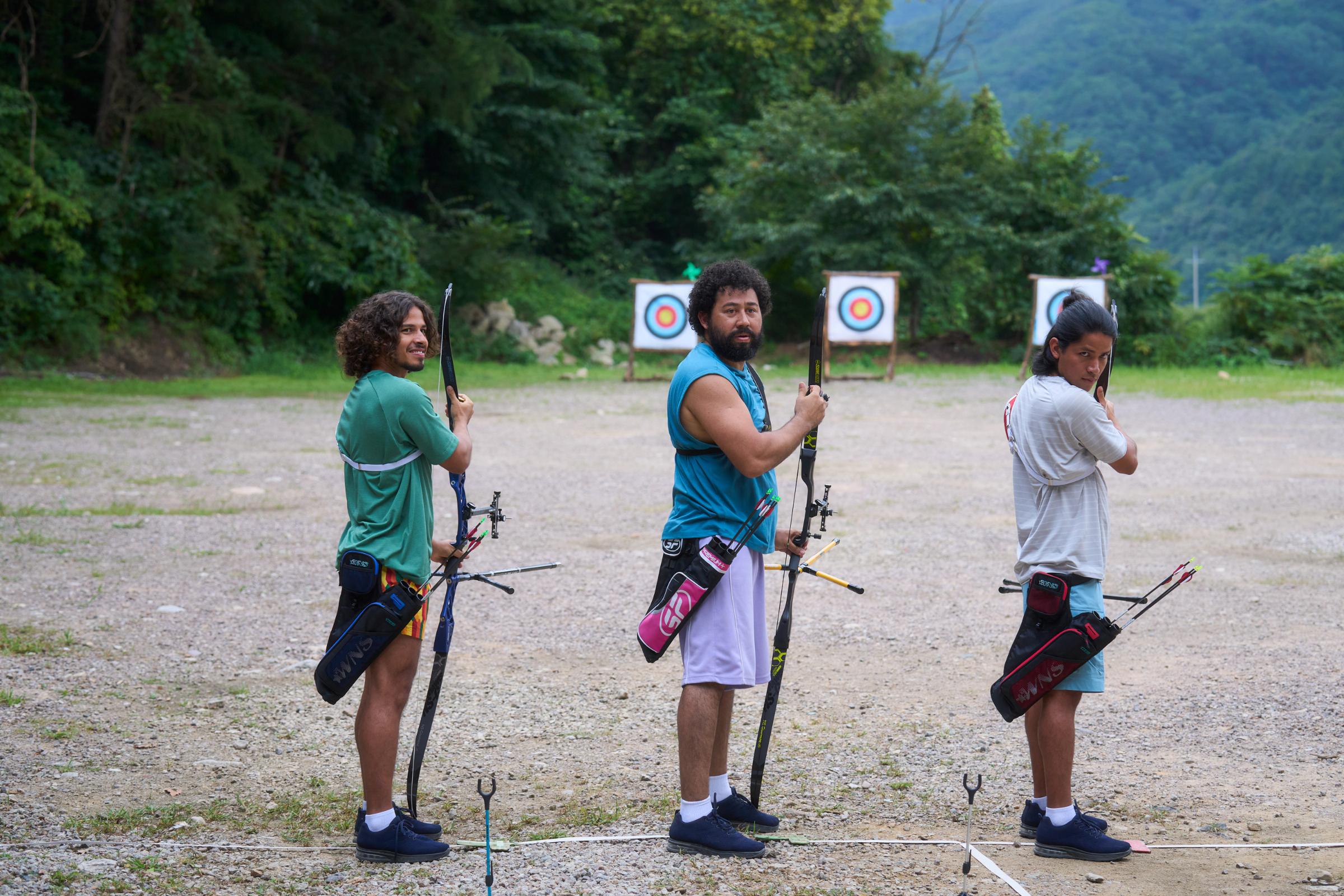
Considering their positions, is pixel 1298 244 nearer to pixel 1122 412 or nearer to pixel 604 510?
pixel 1122 412

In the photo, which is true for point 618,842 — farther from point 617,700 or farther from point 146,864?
point 617,700

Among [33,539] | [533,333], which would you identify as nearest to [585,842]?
[33,539]

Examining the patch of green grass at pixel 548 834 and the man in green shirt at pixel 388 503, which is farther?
the patch of green grass at pixel 548 834

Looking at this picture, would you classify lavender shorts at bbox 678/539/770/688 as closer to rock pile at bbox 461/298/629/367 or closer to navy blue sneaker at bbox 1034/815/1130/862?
navy blue sneaker at bbox 1034/815/1130/862

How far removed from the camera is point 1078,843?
3.17m

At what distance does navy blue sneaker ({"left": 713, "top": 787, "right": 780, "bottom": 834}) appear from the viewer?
3.35 m

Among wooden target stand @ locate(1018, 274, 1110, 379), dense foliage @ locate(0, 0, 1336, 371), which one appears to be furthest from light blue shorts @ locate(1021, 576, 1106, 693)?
dense foliage @ locate(0, 0, 1336, 371)

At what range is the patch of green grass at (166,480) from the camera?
910 cm

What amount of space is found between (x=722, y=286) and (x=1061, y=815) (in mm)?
1615

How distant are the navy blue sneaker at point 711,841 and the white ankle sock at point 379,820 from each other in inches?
28.1

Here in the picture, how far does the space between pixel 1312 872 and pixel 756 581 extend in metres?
1.52

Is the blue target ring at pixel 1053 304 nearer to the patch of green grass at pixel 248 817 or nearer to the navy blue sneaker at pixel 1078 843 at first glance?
the navy blue sneaker at pixel 1078 843

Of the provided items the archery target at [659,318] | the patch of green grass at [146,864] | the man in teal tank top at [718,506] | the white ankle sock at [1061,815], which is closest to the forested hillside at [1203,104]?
the archery target at [659,318]

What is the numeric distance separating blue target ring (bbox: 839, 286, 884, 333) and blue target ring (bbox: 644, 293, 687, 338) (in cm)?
266
